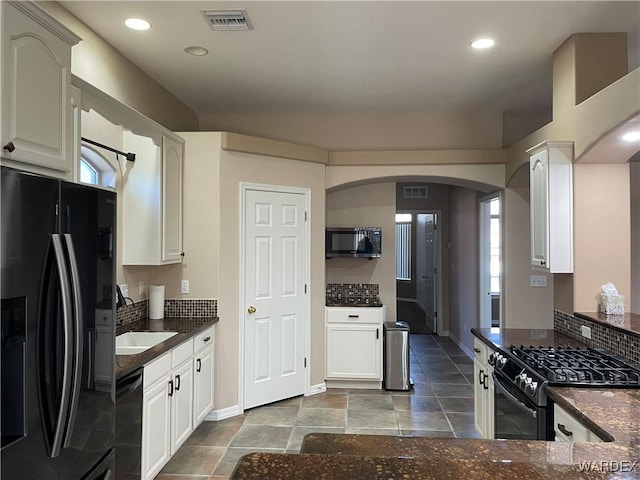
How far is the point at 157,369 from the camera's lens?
281 centimetres

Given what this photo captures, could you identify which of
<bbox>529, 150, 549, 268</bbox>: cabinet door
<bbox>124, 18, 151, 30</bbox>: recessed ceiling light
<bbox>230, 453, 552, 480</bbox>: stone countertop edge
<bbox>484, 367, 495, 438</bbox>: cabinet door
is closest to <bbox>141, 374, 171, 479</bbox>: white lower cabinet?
<bbox>230, 453, 552, 480</bbox>: stone countertop edge

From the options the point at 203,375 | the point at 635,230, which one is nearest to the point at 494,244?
the point at 635,230

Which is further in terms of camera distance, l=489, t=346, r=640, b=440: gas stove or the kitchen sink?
the kitchen sink

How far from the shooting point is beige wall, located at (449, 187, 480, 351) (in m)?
6.13

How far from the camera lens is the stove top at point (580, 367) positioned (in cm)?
221

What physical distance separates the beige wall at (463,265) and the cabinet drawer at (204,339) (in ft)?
11.9

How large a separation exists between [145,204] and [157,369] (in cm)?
140

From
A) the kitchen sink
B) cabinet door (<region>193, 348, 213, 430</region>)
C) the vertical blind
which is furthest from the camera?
the vertical blind

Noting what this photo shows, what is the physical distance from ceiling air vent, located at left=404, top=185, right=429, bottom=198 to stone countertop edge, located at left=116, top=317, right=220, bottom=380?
4.70 m

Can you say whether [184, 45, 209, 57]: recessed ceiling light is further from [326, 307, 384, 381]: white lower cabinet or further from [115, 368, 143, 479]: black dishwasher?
[326, 307, 384, 381]: white lower cabinet

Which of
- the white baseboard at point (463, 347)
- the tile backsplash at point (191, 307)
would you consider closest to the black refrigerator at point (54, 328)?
the tile backsplash at point (191, 307)

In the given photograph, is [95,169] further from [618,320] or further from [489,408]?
[618,320]

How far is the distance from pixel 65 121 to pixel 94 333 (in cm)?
95

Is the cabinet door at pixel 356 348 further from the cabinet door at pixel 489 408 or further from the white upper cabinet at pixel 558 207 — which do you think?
the white upper cabinet at pixel 558 207
